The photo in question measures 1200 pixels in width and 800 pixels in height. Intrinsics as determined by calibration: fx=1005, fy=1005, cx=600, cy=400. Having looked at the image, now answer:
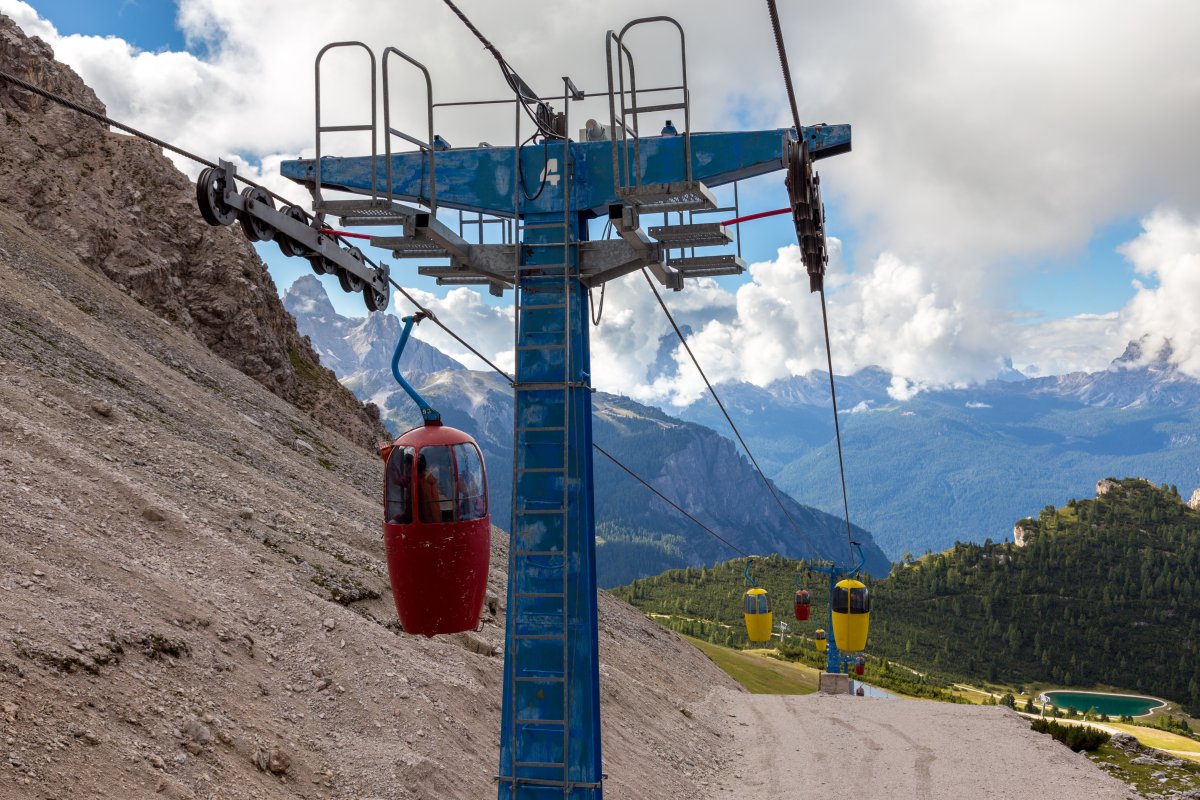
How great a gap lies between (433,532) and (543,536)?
5.05ft

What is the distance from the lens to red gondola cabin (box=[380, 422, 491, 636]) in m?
11.9

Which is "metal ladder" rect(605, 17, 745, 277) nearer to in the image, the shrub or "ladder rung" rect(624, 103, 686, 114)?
"ladder rung" rect(624, 103, 686, 114)

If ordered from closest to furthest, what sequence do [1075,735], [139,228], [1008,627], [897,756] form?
1. [897,756]
2. [1075,735]
3. [139,228]
4. [1008,627]

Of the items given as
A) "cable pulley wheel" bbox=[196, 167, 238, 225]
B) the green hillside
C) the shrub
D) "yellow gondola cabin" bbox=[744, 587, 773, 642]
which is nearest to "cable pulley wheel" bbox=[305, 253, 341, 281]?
"cable pulley wheel" bbox=[196, 167, 238, 225]

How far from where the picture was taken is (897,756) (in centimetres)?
2998

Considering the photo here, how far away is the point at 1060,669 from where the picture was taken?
176375mm

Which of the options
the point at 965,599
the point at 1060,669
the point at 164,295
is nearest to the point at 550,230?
the point at 164,295

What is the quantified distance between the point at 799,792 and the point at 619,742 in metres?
4.95

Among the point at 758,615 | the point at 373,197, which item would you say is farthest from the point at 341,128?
the point at 758,615

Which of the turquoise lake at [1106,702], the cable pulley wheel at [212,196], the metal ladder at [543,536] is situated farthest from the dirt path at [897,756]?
the turquoise lake at [1106,702]

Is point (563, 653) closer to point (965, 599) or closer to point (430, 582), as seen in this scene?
point (430, 582)

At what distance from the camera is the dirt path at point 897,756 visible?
26.4 metres

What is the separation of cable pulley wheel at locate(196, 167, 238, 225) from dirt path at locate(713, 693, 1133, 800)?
64.4ft

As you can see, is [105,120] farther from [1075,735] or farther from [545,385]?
[1075,735]
